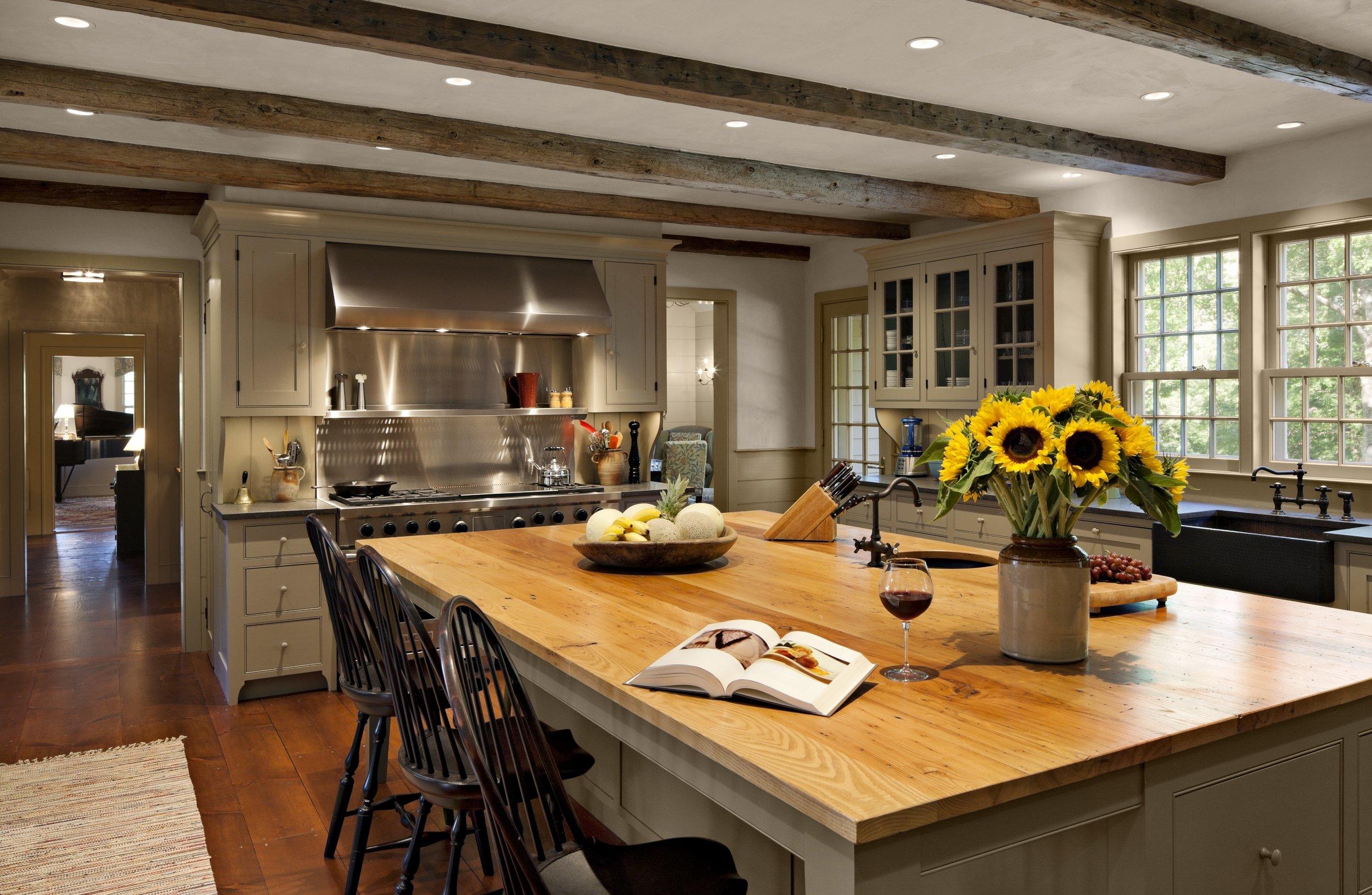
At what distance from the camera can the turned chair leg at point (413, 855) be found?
244 cm

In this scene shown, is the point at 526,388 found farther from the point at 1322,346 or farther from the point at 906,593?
the point at 906,593

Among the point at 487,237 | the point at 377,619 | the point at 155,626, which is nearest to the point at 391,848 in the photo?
the point at 377,619

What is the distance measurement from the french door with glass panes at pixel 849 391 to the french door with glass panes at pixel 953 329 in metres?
1.09

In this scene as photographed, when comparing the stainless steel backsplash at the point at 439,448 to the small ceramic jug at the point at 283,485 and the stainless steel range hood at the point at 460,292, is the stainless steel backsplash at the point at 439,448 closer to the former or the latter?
the small ceramic jug at the point at 283,485

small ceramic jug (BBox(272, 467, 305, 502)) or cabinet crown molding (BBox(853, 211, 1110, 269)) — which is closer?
small ceramic jug (BBox(272, 467, 305, 502))

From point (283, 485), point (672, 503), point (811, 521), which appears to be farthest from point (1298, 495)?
point (283, 485)

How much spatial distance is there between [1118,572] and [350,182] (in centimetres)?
433

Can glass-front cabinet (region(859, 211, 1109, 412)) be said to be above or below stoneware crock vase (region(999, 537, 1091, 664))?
above

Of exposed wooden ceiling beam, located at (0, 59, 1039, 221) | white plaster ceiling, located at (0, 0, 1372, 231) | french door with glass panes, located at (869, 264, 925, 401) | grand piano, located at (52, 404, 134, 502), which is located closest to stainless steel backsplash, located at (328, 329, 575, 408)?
white plaster ceiling, located at (0, 0, 1372, 231)

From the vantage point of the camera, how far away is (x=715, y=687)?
5.31 ft

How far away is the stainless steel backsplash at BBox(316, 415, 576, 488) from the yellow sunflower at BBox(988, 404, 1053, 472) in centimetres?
447

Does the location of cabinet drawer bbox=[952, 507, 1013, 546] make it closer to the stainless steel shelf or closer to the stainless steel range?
the stainless steel range

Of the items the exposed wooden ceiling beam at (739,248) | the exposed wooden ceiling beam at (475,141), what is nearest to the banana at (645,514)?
the exposed wooden ceiling beam at (475,141)

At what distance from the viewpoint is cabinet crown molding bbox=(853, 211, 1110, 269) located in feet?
18.2
